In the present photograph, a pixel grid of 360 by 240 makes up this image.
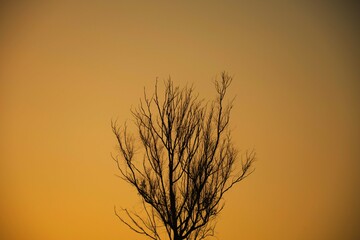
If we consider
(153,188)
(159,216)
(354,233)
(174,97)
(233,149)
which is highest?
(174,97)

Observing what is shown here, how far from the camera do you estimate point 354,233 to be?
9328 millimetres

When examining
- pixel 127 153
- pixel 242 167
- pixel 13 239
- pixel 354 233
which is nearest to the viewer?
pixel 127 153

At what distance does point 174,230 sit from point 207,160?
1433 millimetres

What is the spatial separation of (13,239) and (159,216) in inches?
197

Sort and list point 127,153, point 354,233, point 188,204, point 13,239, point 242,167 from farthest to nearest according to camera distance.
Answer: point 354,233 → point 13,239 → point 242,167 → point 127,153 → point 188,204

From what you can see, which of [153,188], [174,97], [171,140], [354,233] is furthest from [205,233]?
[354,233]

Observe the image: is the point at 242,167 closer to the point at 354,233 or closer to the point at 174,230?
the point at 174,230

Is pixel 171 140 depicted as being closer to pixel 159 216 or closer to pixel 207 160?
pixel 207 160

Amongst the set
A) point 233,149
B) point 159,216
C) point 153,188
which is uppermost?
point 233,149

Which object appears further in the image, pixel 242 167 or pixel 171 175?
pixel 242 167

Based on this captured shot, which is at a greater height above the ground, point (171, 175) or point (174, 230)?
point (171, 175)

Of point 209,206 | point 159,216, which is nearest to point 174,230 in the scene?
point 159,216

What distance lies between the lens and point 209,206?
6.11 m

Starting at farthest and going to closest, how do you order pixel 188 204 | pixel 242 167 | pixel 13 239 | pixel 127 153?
pixel 13 239, pixel 242 167, pixel 127 153, pixel 188 204
